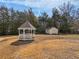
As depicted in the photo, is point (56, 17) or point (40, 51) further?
point (56, 17)

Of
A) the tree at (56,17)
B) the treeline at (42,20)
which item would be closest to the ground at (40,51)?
the treeline at (42,20)

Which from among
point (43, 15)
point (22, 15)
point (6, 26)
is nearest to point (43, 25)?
point (43, 15)

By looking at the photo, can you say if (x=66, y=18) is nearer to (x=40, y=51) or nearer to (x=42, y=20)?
(x=42, y=20)

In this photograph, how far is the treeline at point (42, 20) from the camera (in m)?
60.3

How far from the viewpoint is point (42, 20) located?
226ft

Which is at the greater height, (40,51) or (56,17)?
(56,17)

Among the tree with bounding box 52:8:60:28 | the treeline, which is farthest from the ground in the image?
the tree with bounding box 52:8:60:28

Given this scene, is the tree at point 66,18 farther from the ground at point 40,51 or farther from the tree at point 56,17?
the ground at point 40,51

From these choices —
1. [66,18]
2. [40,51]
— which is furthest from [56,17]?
[40,51]

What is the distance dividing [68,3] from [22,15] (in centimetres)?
2119

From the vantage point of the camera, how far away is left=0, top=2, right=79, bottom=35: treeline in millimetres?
60312

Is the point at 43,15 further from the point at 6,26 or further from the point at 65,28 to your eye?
the point at 6,26

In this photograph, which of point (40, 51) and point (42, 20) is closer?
point (40, 51)

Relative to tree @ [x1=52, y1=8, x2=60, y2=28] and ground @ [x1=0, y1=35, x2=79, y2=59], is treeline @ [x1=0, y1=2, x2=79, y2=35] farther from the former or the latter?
ground @ [x1=0, y1=35, x2=79, y2=59]
